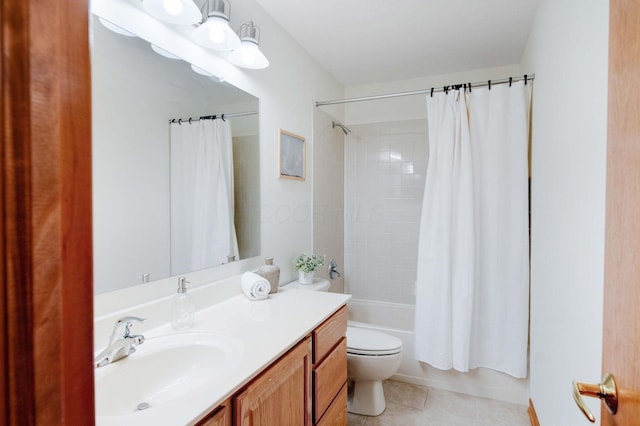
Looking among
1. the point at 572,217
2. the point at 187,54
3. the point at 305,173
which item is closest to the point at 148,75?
the point at 187,54

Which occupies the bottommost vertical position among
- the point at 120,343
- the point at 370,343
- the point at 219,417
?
the point at 370,343

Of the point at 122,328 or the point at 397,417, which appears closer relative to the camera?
the point at 122,328

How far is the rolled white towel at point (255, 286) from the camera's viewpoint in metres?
1.68

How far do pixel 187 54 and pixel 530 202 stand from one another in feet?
7.17

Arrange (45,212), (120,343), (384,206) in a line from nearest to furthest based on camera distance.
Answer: (45,212)
(120,343)
(384,206)

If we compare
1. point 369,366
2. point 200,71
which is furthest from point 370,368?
point 200,71

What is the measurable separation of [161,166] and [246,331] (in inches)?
28.5

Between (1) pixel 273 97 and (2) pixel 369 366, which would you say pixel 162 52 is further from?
(2) pixel 369 366

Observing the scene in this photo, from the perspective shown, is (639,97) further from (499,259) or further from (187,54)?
(499,259)

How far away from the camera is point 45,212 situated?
337 mm

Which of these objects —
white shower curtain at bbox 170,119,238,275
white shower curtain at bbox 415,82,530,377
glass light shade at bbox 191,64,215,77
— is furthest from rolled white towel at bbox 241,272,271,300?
white shower curtain at bbox 415,82,530,377

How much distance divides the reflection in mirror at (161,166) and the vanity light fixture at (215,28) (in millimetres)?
141

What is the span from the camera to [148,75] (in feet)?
4.21

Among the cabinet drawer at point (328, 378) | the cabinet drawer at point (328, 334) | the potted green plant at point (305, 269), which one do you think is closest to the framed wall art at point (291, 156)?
the potted green plant at point (305, 269)
